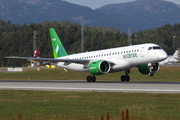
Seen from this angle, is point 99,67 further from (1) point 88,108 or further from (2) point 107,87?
(1) point 88,108

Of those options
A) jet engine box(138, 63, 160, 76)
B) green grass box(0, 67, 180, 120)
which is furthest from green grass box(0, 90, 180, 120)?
jet engine box(138, 63, 160, 76)

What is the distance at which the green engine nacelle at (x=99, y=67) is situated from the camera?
128 feet

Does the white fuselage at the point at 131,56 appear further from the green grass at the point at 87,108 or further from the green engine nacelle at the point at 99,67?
the green grass at the point at 87,108

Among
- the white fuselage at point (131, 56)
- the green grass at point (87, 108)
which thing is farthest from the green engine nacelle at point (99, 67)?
the green grass at point (87, 108)

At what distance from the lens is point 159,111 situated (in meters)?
16.0

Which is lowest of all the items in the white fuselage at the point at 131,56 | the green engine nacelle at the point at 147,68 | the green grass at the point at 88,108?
the green grass at the point at 88,108

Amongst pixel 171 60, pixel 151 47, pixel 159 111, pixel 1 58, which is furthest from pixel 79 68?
pixel 1 58

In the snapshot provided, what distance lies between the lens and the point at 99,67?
38875 mm

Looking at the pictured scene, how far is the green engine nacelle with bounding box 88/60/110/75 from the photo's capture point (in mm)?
38969

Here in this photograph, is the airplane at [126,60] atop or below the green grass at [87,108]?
atop

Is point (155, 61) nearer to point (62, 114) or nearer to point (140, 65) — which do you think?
point (140, 65)

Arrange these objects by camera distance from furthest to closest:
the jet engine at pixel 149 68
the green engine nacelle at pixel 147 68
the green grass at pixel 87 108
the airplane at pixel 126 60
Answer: the green engine nacelle at pixel 147 68 → the jet engine at pixel 149 68 → the airplane at pixel 126 60 → the green grass at pixel 87 108

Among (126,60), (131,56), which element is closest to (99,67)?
(126,60)

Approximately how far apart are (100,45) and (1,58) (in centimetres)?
5087
